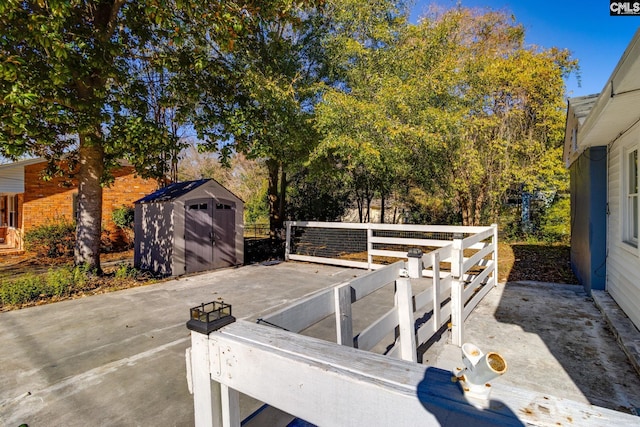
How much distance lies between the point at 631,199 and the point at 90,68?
877cm

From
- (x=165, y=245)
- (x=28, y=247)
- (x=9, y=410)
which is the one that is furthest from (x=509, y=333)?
(x=28, y=247)

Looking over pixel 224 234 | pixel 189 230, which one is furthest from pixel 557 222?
pixel 189 230

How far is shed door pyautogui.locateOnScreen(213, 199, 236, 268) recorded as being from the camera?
8.88 meters

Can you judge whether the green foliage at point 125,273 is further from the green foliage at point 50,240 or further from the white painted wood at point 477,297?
the white painted wood at point 477,297

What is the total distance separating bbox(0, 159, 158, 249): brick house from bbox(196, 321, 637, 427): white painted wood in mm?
11079

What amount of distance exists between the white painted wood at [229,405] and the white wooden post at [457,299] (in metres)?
3.30

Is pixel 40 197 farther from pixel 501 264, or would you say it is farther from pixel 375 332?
pixel 501 264

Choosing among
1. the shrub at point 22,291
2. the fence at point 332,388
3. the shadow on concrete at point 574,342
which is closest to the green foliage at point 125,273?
the shrub at point 22,291

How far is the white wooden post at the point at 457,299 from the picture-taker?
390cm

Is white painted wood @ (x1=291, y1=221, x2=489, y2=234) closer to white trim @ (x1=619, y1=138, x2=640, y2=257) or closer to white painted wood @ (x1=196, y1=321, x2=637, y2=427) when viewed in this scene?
white trim @ (x1=619, y1=138, x2=640, y2=257)

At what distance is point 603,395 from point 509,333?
4.70 feet

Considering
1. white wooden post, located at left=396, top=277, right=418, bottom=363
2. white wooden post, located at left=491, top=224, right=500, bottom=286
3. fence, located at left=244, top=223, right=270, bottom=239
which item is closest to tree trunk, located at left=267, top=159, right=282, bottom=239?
fence, located at left=244, top=223, right=270, bottom=239

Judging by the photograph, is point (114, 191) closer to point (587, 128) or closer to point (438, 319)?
point (438, 319)

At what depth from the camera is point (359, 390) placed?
899 mm
